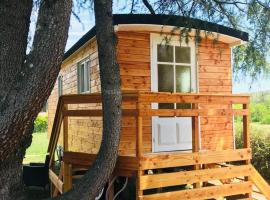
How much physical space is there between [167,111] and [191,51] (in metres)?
2.89

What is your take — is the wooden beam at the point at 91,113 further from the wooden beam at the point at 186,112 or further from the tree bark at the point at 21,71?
the tree bark at the point at 21,71

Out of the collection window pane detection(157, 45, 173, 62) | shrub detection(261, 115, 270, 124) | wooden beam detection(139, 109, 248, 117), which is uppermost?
window pane detection(157, 45, 173, 62)

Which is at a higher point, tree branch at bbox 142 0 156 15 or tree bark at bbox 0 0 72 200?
tree branch at bbox 142 0 156 15

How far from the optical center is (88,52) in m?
8.45

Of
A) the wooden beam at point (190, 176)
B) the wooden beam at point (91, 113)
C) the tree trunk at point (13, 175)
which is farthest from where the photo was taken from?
the wooden beam at point (91, 113)

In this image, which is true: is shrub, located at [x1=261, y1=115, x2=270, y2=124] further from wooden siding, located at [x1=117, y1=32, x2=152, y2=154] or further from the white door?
wooden siding, located at [x1=117, y1=32, x2=152, y2=154]

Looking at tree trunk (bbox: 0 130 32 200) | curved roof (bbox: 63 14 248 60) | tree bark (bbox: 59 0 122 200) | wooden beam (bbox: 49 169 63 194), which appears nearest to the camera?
tree trunk (bbox: 0 130 32 200)

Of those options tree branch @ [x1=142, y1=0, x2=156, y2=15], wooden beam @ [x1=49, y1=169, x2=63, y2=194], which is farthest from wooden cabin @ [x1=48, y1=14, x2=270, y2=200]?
tree branch @ [x1=142, y1=0, x2=156, y2=15]

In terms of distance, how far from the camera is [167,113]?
522cm

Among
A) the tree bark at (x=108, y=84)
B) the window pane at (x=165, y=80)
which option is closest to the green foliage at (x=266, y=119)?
the window pane at (x=165, y=80)

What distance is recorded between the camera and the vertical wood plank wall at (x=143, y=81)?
6953 millimetres

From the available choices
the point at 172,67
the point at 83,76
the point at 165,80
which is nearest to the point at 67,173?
the point at 165,80

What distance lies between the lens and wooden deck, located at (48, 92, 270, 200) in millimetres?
5016

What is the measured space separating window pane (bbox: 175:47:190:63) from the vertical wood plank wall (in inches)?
9.9
